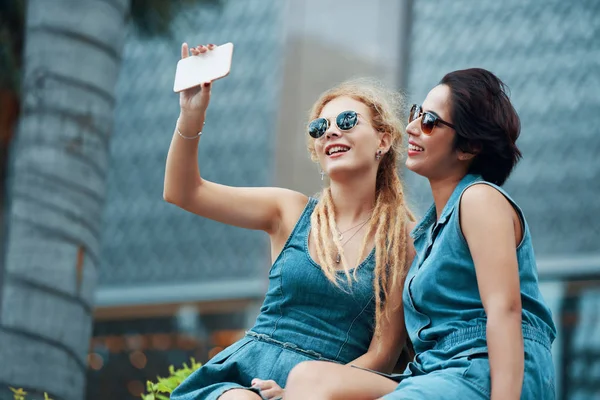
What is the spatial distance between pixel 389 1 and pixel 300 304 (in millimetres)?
18040

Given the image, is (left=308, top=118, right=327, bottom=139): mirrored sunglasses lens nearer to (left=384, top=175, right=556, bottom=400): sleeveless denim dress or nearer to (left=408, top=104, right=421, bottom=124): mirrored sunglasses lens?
(left=408, top=104, right=421, bottom=124): mirrored sunglasses lens

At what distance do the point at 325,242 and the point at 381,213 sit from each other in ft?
0.77

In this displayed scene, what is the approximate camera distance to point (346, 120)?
355cm

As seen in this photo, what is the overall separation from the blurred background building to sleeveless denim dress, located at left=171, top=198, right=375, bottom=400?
13118 mm

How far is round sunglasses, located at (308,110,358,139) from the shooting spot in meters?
3.54

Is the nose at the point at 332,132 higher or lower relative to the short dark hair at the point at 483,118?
lower

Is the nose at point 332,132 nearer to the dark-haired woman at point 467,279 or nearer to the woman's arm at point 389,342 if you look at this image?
the dark-haired woman at point 467,279

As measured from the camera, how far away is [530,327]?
2754mm

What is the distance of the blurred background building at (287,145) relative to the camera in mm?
18391

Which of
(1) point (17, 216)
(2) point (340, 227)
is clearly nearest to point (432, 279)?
(2) point (340, 227)

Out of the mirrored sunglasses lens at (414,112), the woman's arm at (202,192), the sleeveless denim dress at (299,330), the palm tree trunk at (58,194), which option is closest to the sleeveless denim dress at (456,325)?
the mirrored sunglasses lens at (414,112)

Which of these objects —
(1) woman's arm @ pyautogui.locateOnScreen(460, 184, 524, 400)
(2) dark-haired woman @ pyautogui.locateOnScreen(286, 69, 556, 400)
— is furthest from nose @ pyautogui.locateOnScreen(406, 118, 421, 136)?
(1) woman's arm @ pyautogui.locateOnScreen(460, 184, 524, 400)

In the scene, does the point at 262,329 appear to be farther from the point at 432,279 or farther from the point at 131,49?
the point at 131,49

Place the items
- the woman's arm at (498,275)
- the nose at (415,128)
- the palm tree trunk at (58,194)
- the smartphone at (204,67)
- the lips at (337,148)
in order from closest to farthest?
the woman's arm at (498,275) → the nose at (415,128) → the smartphone at (204,67) → the lips at (337,148) → the palm tree trunk at (58,194)
